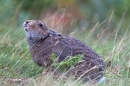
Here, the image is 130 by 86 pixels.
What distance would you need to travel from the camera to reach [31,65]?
9164mm

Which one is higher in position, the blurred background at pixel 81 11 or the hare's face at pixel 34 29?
the blurred background at pixel 81 11

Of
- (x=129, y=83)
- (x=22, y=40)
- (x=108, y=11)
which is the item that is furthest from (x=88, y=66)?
(x=108, y=11)

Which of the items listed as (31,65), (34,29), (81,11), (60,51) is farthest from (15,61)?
(81,11)

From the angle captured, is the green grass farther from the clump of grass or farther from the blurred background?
the blurred background

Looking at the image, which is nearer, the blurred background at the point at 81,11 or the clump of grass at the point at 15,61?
the clump of grass at the point at 15,61

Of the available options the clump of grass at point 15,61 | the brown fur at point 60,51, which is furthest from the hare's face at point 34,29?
the clump of grass at point 15,61

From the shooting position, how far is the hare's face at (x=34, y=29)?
912 cm

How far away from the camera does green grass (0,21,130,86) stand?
8.07 metres

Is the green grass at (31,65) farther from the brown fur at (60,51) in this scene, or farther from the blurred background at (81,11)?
the blurred background at (81,11)

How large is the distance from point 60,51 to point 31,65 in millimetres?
604

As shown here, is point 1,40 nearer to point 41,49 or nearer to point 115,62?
point 41,49

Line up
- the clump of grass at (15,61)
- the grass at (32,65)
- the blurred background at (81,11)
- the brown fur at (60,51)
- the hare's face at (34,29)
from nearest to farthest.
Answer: the grass at (32,65) → the clump of grass at (15,61) → the brown fur at (60,51) → the hare's face at (34,29) → the blurred background at (81,11)

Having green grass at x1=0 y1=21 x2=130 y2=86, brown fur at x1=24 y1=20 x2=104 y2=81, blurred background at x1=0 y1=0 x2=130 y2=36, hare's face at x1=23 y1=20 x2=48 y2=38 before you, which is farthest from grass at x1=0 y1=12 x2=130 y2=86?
blurred background at x1=0 y1=0 x2=130 y2=36

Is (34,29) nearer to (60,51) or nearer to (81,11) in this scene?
(60,51)
